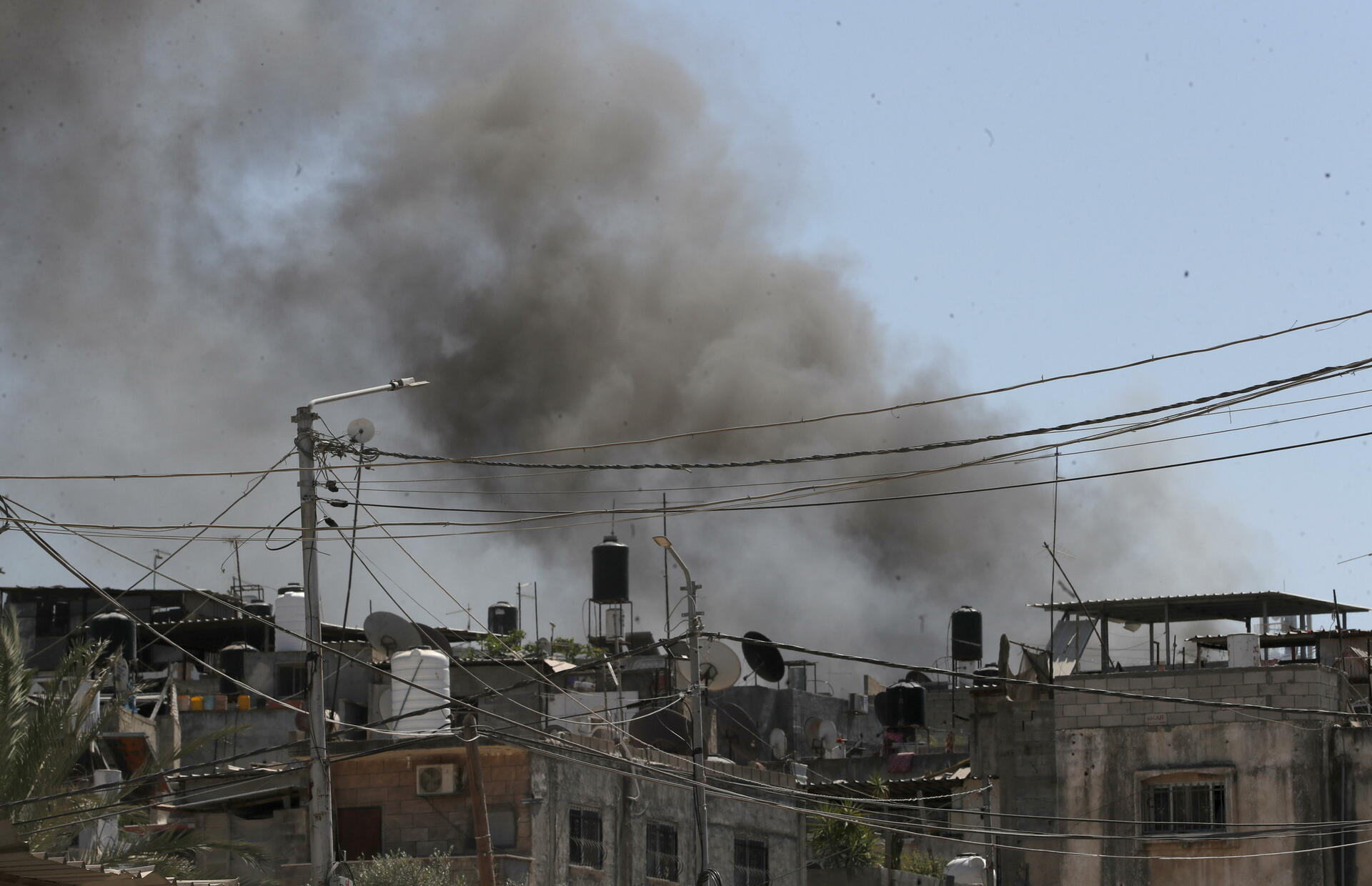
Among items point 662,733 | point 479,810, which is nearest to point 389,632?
point 662,733

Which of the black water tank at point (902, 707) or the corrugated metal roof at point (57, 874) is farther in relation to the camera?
the black water tank at point (902, 707)

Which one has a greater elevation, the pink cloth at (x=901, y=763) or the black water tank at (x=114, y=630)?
the black water tank at (x=114, y=630)

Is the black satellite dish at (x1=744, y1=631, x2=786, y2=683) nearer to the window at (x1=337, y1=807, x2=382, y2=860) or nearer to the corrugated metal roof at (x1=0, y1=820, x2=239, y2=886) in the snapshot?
the window at (x1=337, y1=807, x2=382, y2=860)

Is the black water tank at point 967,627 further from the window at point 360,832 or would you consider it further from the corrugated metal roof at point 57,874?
the corrugated metal roof at point 57,874

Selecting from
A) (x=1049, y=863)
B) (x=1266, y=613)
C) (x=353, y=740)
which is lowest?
(x=1049, y=863)

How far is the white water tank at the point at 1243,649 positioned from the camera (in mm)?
22203

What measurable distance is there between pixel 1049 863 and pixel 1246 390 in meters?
11.1

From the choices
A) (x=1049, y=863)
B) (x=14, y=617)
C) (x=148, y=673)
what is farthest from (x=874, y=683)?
(x=14, y=617)

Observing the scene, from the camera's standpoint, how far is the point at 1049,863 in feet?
70.0

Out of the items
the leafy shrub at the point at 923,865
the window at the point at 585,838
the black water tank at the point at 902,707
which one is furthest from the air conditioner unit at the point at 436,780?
the black water tank at the point at 902,707

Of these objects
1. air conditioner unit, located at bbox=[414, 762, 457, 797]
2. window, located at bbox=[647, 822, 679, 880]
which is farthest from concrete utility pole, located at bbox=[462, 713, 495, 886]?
window, located at bbox=[647, 822, 679, 880]

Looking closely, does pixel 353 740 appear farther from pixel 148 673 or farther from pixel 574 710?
pixel 148 673

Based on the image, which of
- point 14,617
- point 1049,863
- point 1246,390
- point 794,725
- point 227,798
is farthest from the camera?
point 794,725

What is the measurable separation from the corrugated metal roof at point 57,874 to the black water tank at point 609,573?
833 inches
